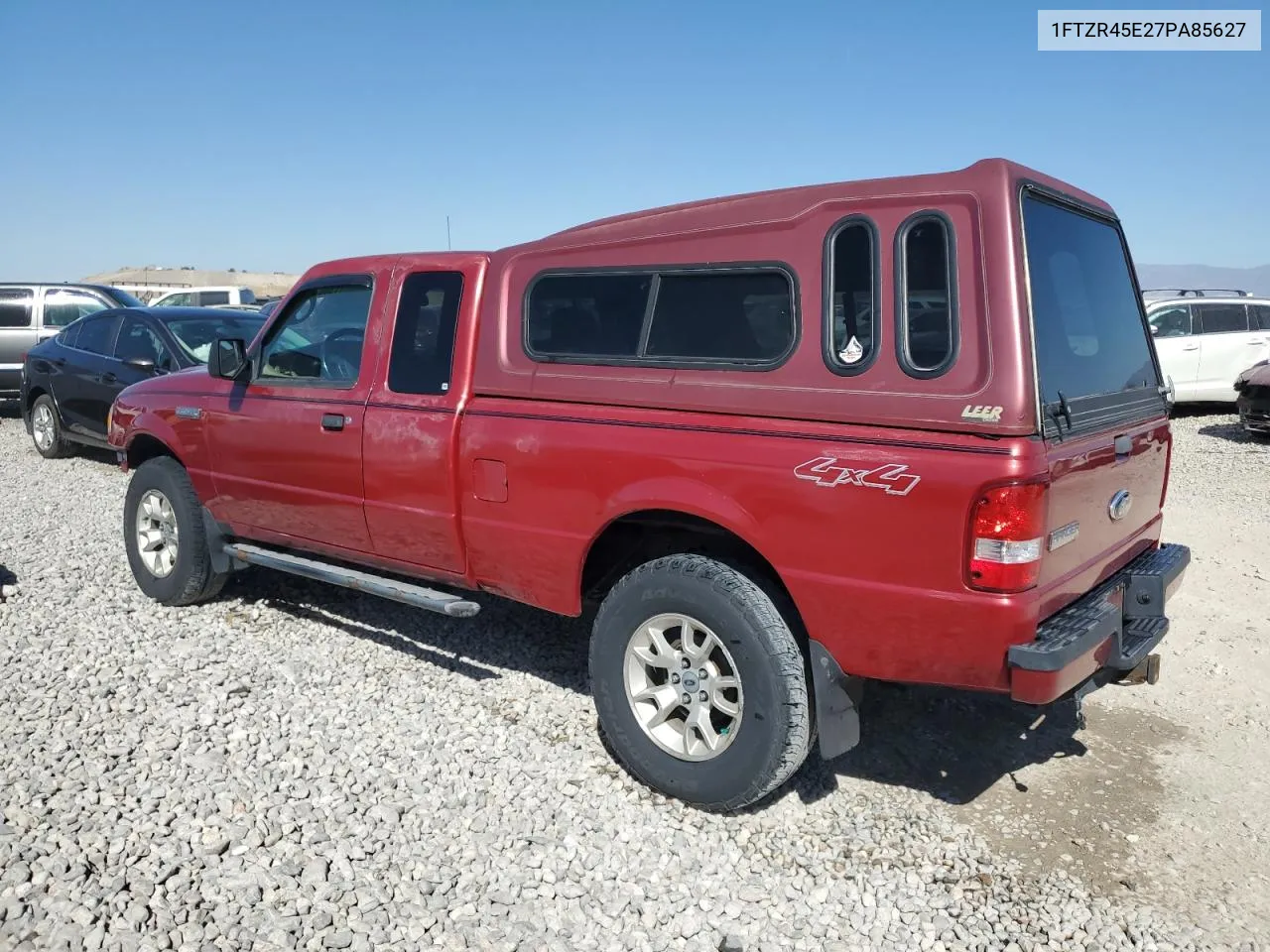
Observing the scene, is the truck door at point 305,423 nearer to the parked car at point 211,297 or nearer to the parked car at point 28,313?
the parked car at point 28,313

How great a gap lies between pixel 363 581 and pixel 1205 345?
12609 millimetres

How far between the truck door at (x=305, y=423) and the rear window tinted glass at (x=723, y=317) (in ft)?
5.16

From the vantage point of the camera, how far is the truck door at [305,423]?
176 inches

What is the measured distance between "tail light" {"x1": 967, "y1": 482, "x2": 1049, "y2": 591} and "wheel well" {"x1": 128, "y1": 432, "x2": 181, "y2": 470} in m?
4.58

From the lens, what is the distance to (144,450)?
5.82 m

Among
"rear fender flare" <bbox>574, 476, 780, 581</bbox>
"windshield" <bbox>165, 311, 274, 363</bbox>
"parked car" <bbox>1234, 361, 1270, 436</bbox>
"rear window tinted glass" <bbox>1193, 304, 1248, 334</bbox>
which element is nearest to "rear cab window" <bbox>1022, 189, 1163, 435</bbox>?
"rear fender flare" <bbox>574, 476, 780, 581</bbox>

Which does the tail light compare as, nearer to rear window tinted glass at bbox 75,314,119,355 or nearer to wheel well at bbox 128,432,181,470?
wheel well at bbox 128,432,181,470

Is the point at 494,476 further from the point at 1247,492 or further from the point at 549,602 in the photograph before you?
the point at 1247,492

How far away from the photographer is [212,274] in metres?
79.1

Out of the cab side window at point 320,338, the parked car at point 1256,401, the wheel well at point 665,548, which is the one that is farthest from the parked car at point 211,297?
the wheel well at point 665,548

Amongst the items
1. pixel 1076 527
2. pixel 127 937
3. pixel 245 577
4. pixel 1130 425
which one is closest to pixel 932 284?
pixel 1076 527

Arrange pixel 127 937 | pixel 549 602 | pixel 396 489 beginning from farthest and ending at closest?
pixel 396 489 → pixel 549 602 → pixel 127 937

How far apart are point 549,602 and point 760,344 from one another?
54.7 inches

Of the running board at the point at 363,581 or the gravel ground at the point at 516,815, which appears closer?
the gravel ground at the point at 516,815
